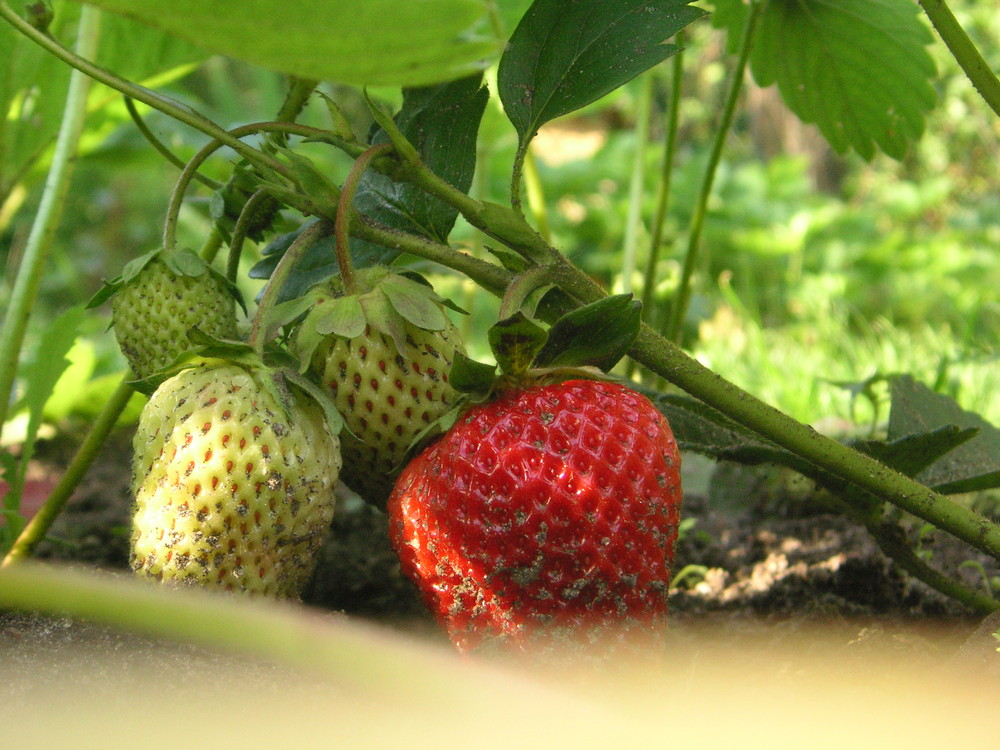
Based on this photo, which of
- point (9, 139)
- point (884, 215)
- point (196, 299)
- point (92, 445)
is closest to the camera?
point (196, 299)

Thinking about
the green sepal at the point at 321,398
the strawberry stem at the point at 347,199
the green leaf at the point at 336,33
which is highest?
the green leaf at the point at 336,33

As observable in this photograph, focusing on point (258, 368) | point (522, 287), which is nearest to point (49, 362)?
point (258, 368)

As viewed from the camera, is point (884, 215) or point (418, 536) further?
point (884, 215)

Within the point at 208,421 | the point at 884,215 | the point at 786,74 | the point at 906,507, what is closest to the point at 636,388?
the point at 906,507

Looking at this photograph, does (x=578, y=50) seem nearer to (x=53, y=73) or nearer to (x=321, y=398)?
(x=321, y=398)

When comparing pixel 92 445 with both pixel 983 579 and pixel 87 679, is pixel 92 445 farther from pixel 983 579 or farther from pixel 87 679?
pixel 983 579

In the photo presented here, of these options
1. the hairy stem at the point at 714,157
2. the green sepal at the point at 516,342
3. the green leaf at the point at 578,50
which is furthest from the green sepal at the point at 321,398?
the hairy stem at the point at 714,157

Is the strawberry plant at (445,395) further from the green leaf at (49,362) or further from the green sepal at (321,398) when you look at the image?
the green leaf at (49,362)
